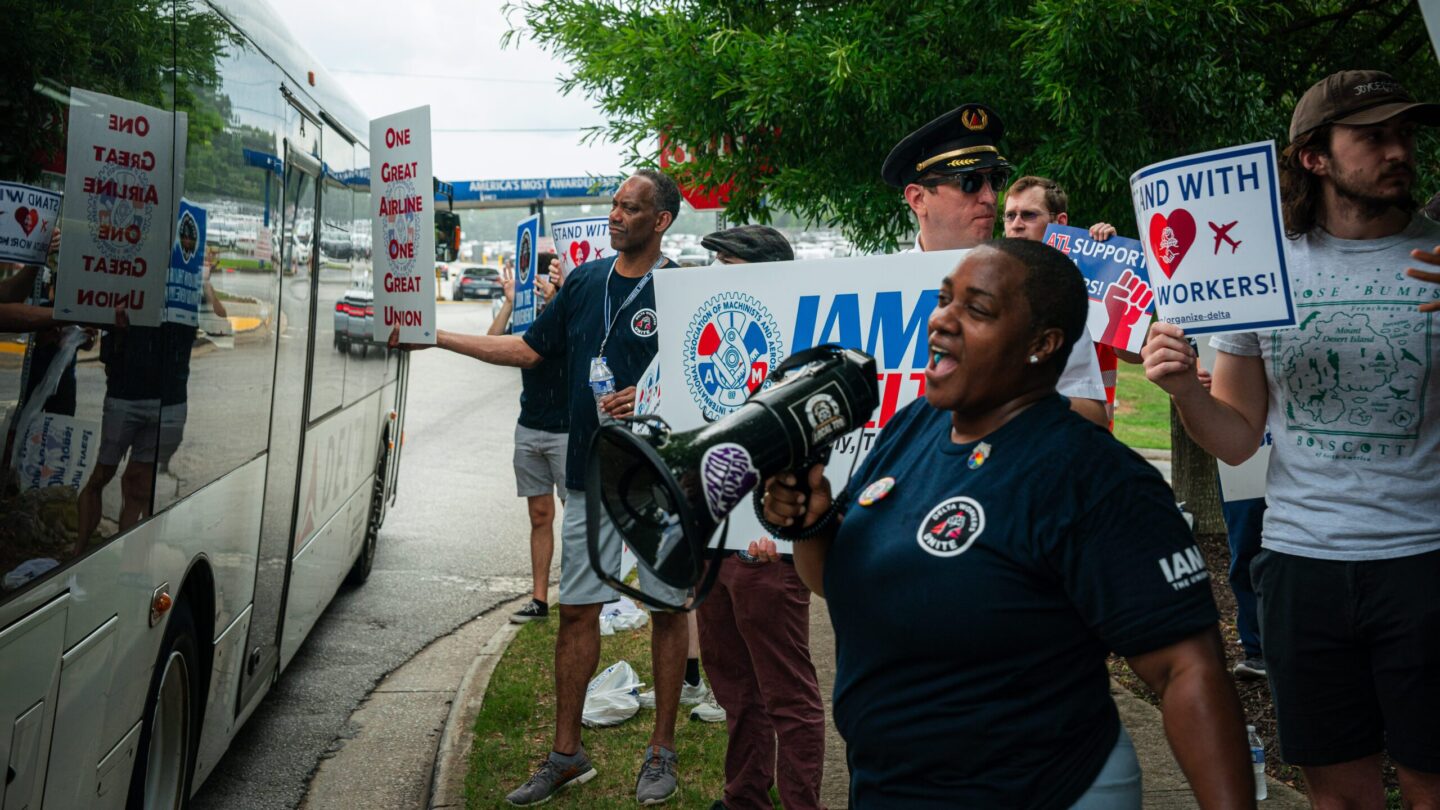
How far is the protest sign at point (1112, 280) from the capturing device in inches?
198

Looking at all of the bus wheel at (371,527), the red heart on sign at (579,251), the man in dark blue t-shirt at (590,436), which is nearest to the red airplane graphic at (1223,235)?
the man in dark blue t-shirt at (590,436)

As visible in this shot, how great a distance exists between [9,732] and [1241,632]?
523 cm

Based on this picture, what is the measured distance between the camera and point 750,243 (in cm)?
466

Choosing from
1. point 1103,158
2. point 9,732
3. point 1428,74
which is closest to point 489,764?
point 9,732

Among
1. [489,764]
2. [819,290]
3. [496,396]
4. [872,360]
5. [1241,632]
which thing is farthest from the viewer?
[496,396]

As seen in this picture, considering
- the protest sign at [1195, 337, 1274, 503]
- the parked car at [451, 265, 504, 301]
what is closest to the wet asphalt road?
the protest sign at [1195, 337, 1274, 503]

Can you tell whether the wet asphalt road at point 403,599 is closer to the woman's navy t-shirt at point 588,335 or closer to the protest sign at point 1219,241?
the woman's navy t-shirt at point 588,335

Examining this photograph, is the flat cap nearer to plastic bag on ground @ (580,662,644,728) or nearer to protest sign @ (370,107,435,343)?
protest sign @ (370,107,435,343)

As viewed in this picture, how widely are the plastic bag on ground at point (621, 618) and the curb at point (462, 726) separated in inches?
21.5

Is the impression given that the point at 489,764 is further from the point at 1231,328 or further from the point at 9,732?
the point at 1231,328

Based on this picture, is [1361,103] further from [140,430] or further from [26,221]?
[140,430]

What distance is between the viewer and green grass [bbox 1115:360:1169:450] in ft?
54.7

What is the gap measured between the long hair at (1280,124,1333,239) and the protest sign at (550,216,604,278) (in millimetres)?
5009

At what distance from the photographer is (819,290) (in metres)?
3.72
